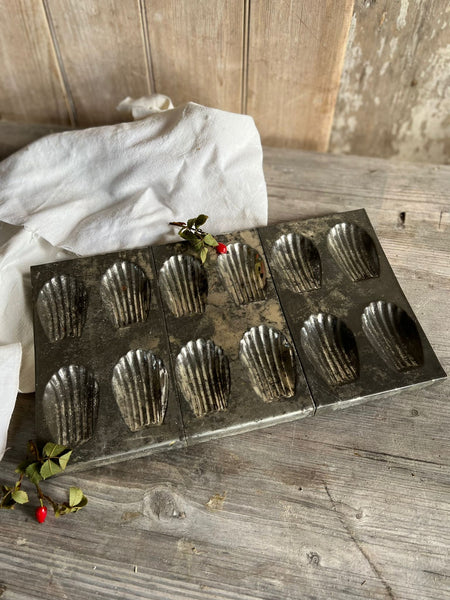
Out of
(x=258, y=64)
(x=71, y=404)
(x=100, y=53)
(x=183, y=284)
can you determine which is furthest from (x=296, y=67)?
(x=71, y=404)

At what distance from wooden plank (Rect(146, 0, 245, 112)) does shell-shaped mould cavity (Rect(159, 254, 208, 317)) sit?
0.40m

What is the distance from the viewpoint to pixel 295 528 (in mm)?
618

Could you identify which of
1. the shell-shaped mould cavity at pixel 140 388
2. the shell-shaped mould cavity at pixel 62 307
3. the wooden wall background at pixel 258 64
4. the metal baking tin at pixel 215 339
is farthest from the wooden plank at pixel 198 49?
the shell-shaped mould cavity at pixel 140 388

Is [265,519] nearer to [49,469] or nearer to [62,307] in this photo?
[49,469]

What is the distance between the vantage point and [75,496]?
62 centimetres

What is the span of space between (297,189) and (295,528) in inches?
24.3

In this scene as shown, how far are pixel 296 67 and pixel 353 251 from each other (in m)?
0.38

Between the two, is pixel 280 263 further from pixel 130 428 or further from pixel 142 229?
pixel 130 428

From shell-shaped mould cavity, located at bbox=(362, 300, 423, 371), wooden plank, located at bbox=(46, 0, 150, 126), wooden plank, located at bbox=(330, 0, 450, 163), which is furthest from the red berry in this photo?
wooden plank, located at bbox=(330, 0, 450, 163)

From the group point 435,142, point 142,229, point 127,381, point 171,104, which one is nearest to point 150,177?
point 142,229

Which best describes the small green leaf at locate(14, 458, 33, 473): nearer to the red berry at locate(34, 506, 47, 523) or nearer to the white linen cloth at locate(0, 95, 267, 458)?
the red berry at locate(34, 506, 47, 523)

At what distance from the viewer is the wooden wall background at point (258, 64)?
881 millimetres

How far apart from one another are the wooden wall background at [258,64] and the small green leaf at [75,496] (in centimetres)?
77

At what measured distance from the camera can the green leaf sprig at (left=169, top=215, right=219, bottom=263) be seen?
79 centimetres
